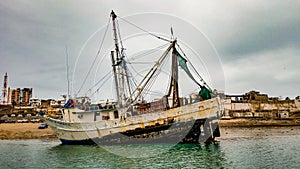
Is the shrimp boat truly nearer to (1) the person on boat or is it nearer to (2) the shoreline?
(1) the person on boat

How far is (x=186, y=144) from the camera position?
27.2 meters

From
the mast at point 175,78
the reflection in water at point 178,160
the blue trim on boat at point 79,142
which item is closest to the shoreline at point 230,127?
the blue trim on boat at point 79,142

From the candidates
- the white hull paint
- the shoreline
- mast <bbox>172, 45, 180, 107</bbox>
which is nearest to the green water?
the white hull paint

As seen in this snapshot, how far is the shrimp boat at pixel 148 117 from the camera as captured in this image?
86.5ft

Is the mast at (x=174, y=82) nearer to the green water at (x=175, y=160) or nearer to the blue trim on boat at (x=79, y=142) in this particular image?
the green water at (x=175, y=160)

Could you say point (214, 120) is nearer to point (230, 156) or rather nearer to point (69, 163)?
point (230, 156)

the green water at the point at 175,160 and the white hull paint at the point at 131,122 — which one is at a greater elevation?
the white hull paint at the point at 131,122

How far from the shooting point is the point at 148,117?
2756cm

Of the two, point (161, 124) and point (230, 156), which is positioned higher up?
point (161, 124)

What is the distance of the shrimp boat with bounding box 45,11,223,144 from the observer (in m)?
26.4

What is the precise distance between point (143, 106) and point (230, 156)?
41.4ft

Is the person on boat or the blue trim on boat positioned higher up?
the person on boat

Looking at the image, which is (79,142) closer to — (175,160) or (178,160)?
(175,160)

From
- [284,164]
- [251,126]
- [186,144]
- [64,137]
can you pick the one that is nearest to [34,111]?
[64,137]
